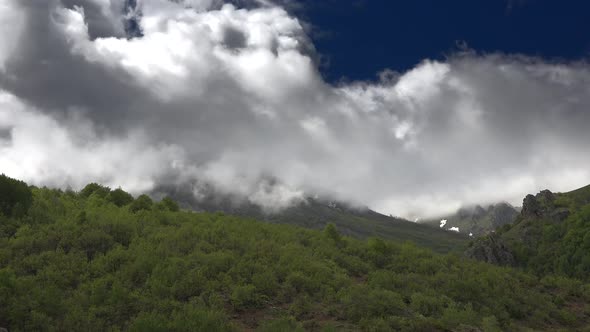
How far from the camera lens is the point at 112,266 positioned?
2044cm

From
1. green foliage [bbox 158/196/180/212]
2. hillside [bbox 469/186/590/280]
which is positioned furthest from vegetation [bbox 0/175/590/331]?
hillside [bbox 469/186/590/280]

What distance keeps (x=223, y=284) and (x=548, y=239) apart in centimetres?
14916

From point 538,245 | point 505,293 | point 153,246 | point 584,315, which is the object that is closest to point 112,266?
point 153,246

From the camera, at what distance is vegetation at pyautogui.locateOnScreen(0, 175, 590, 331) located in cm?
1580

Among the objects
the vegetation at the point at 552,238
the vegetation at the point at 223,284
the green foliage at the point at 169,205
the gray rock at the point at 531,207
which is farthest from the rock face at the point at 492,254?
the green foliage at the point at 169,205

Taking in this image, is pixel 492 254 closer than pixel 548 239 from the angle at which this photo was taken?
Yes

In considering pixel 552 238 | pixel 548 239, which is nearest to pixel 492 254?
pixel 548 239

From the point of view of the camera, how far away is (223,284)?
2005 cm

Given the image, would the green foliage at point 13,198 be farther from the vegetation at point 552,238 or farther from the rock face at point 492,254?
the vegetation at point 552,238

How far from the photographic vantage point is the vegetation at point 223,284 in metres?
15.8

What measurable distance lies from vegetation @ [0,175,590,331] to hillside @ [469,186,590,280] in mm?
88444

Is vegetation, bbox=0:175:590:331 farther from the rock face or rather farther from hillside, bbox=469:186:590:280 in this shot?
hillside, bbox=469:186:590:280

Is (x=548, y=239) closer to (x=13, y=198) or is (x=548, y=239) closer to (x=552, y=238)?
(x=552, y=238)

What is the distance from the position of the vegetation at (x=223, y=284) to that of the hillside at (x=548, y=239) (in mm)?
88444
